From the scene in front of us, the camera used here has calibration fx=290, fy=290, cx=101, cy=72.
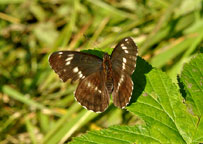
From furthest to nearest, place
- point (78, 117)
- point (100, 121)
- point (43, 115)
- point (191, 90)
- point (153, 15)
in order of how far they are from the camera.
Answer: point (153, 15)
point (43, 115)
point (100, 121)
point (78, 117)
point (191, 90)

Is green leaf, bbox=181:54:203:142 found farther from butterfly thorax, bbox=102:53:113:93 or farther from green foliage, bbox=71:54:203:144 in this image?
butterfly thorax, bbox=102:53:113:93

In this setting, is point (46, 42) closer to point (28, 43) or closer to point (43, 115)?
point (28, 43)

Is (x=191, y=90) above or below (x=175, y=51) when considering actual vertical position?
below

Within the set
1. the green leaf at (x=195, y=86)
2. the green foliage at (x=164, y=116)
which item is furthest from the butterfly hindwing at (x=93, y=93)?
the green leaf at (x=195, y=86)

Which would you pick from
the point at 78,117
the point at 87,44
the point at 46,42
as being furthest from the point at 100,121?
the point at 46,42

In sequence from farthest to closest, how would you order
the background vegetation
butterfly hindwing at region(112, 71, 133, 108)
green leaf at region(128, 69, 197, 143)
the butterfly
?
the background vegetation, the butterfly, butterfly hindwing at region(112, 71, 133, 108), green leaf at region(128, 69, 197, 143)

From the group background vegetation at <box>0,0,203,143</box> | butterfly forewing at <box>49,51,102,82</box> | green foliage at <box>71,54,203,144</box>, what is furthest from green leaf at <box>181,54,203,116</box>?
background vegetation at <box>0,0,203,143</box>

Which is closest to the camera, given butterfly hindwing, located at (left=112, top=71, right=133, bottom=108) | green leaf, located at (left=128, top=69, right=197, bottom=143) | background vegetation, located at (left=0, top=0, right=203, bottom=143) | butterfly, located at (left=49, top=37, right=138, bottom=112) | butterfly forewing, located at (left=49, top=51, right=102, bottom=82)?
green leaf, located at (left=128, top=69, right=197, bottom=143)
